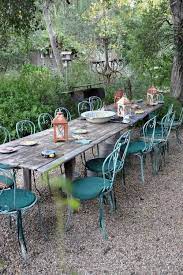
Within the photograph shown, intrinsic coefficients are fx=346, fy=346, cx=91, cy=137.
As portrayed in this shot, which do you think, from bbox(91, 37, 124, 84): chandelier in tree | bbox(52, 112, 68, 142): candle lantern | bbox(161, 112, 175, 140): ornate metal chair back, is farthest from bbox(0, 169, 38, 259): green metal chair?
bbox(91, 37, 124, 84): chandelier in tree

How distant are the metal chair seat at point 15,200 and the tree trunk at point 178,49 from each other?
5015mm

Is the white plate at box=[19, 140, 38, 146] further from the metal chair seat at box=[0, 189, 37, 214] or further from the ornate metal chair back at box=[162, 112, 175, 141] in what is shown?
the ornate metal chair back at box=[162, 112, 175, 141]

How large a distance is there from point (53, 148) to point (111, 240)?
90cm

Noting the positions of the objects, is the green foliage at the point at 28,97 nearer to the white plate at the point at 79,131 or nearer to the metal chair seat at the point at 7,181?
the white plate at the point at 79,131

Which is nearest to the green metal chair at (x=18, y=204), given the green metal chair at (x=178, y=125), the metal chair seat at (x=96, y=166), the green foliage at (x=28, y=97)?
the metal chair seat at (x=96, y=166)

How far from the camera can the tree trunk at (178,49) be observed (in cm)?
661

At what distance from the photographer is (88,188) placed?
285cm

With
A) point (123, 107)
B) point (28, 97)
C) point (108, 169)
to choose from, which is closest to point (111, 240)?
point (108, 169)

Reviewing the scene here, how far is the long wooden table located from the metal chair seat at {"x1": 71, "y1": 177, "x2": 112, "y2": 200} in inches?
7.2

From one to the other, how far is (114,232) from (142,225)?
269 millimetres

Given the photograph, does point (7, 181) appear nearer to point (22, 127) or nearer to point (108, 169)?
point (108, 169)

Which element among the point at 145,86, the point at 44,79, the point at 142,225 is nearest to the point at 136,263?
the point at 142,225

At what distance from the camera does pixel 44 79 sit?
676cm

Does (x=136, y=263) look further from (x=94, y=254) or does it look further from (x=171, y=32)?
(x=171, y=32)
